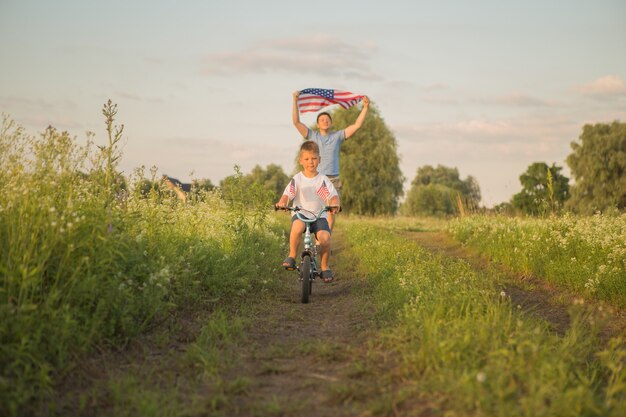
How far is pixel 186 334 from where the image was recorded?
18.4 ft

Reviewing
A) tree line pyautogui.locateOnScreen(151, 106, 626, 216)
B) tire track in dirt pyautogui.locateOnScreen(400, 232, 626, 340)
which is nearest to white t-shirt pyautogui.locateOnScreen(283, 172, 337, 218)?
tire track in dirt pyautogui.locateOnScreen(400, 232, 626, 340)

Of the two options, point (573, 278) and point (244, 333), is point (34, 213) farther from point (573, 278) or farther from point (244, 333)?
point (573, 278)

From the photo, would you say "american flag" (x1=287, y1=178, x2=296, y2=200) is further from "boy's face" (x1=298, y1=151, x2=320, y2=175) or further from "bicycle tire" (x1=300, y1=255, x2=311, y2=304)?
"bicycle tire" (x1=300, y1=255, x2=311, y2=304)

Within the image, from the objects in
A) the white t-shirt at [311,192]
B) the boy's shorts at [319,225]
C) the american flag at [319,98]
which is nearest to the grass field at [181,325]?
the boy's shorts at [319,225]

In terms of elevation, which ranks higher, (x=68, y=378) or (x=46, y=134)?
(x=46, y=134)

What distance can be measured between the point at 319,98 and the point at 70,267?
948 centimetres

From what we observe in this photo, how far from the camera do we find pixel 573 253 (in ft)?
34.0

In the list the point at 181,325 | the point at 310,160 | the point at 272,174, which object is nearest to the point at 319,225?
the point at 310,160

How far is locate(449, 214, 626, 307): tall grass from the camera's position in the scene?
27.6ft

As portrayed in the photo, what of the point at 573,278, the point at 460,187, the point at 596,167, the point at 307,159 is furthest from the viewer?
the point at 460,187

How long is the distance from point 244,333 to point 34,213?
86.8 inches

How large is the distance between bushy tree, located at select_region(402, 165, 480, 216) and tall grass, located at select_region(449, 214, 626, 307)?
2718 cm

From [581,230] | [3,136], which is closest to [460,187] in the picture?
[581,230]

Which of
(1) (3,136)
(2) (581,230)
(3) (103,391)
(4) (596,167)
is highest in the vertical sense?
(4) (596,167)
